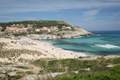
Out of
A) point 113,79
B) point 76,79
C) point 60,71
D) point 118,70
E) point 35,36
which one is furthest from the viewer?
point 35,36

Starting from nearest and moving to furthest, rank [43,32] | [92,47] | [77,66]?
[77,66] < [92,47] < [43,32]

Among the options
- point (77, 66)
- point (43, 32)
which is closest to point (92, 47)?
point (77, 66)

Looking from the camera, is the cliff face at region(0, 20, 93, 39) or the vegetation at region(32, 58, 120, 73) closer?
the vegetation at region(32, 58, 120, 73)

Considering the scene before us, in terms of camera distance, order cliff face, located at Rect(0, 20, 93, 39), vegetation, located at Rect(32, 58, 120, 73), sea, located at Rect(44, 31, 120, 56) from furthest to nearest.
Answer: cliff face, located at Rect(0, 20, 93, 39)
sea, located at Rect(44, 31, 120, 56)
vegetation, located at Rect(32, 58, 120, 73)

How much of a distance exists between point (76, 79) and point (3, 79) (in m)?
5.50

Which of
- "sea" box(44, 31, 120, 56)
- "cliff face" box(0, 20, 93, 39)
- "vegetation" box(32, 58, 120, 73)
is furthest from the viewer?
"cliff face" box(0, 20, 93, 39)

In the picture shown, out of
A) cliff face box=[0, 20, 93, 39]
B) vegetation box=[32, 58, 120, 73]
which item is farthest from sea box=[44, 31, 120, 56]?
cliff face box=[0, 20, 93, 39]

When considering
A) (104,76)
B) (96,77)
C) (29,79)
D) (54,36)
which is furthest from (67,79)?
(54,36)

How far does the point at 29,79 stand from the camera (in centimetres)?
751

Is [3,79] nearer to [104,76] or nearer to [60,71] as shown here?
[60,71]

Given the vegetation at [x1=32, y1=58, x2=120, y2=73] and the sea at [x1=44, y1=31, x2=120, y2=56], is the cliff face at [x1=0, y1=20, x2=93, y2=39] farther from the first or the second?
the vegetation at [x1=32, y1=58, x2=120, y2=73]

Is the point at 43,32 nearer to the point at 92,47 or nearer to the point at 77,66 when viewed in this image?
the point at 92,47

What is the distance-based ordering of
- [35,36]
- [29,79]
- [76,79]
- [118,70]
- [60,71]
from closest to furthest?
[76,79], [118,70], [29,79], [60,71], [35,36]

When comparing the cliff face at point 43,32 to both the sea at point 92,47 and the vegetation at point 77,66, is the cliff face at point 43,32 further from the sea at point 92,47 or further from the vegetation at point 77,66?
the vegetation at point 77,66
